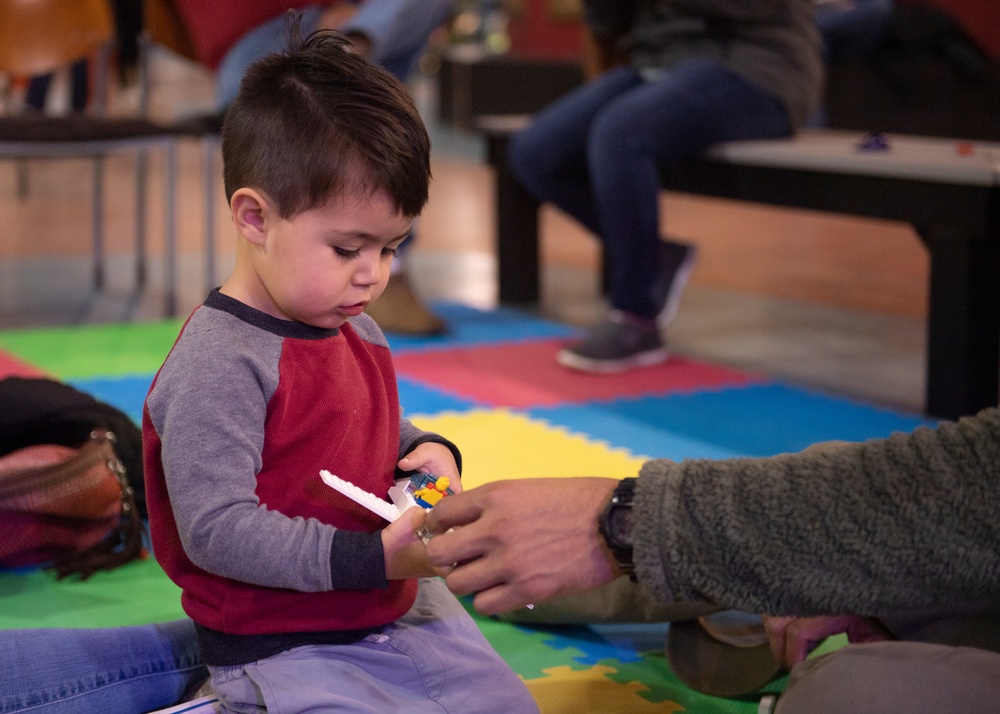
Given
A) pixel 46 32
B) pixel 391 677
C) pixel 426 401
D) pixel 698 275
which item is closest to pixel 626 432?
pixel 426 401

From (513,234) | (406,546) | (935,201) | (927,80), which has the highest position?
(927,80)

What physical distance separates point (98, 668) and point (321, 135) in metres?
0.59

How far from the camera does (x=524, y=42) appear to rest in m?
10.8

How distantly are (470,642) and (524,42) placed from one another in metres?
10.1

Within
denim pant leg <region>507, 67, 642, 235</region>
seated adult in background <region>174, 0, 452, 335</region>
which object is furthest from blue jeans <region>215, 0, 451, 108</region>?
denim pant leg <region>507, 67, 642, 235</region>

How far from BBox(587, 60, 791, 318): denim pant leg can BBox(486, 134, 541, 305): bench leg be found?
0.72 meters

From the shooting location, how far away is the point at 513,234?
3877 millimetres

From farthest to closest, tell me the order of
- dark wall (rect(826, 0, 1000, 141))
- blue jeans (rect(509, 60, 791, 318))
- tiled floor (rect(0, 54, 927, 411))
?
dark wall (rect(826, 0, 1000, 141))
tiled floor (rect(0, 54, 927, 411))
blue jeans (rect(509, 60, 791, 318))

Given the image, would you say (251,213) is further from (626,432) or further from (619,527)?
(626,432)

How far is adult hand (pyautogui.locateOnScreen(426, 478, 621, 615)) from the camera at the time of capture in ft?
3.13

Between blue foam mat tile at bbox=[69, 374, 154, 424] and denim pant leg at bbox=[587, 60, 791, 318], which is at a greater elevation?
denim pant leg at bbox=[587, 60, 791, 318]

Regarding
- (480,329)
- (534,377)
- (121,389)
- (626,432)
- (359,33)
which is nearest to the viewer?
(626,432)

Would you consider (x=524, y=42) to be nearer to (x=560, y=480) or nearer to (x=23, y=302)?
(x=23, y=302)

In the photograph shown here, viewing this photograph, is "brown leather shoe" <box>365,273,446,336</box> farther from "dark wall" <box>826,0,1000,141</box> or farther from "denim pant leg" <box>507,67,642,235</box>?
"dark wall" <box>826,0,1000,141</box>
